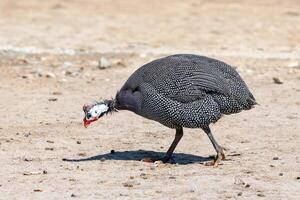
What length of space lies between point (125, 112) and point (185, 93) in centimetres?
254

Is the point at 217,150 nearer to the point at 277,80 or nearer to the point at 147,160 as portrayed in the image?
the point at 147,160

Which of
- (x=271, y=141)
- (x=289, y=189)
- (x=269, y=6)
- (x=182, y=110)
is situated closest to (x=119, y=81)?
(x=271, y=141)

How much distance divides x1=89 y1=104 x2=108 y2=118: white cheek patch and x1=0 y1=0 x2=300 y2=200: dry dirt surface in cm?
40

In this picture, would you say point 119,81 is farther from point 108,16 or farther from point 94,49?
point 108,16

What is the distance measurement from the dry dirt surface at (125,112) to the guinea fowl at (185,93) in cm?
44

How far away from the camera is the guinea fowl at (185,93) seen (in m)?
8.43

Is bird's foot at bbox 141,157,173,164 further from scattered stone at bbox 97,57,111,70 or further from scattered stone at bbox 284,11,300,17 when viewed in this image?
scattered stone at bbox 284,11,300,17

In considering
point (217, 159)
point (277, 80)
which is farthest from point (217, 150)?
point (277, 80)

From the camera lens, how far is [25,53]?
46.2 feet

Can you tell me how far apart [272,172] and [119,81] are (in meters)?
4.41

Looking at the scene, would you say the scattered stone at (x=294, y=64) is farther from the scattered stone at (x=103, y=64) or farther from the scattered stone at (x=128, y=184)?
the scattered stone at (x=128, y=184)

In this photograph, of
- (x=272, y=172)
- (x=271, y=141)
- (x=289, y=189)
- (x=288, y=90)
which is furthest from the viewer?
(x=288, y=90)

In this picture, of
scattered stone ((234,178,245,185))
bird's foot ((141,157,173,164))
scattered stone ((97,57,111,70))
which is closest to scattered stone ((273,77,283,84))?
scattered stone ((97,57,111,70))

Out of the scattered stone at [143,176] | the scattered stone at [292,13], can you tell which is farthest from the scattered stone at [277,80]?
the scattered stone at [292,13]
